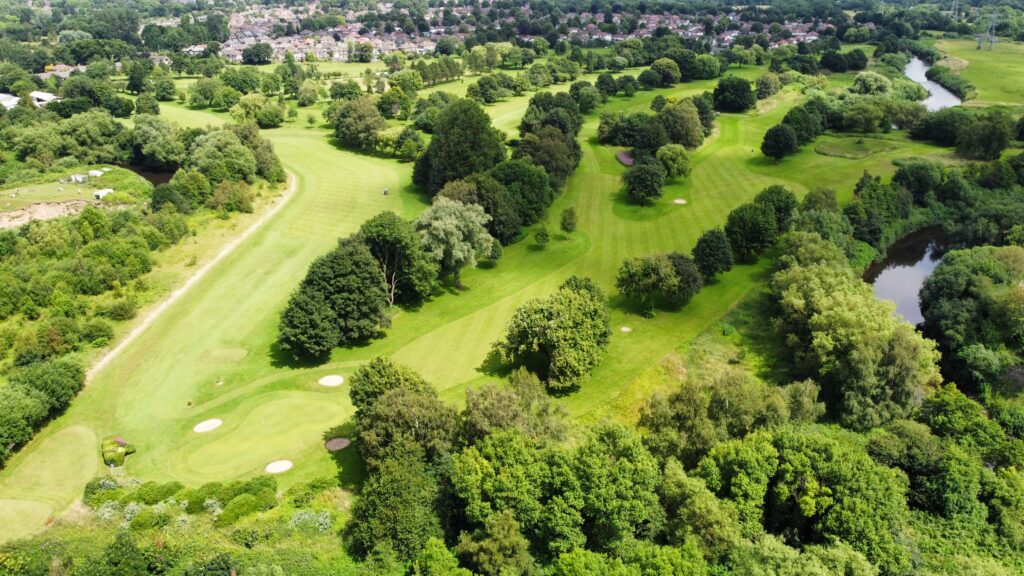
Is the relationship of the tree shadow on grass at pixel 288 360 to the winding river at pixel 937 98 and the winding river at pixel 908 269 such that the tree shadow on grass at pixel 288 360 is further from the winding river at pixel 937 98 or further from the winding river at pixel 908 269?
the winding river at pixel 937 98

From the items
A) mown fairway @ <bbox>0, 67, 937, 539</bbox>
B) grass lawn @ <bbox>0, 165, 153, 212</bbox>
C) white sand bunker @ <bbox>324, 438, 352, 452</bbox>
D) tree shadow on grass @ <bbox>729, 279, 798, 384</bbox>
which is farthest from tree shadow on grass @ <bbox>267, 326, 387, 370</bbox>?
grass lawn @ <bbox>0, 165, 153, 212</bbox>

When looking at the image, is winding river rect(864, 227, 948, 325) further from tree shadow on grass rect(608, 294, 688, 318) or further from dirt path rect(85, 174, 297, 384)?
dirt path rect(85, 174, 297, 384)

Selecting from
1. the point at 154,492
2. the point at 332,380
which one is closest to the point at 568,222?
the point at 332,380

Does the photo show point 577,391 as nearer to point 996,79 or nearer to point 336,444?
point 336,444

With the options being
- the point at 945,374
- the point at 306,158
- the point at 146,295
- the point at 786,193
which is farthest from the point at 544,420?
the point at 306,158

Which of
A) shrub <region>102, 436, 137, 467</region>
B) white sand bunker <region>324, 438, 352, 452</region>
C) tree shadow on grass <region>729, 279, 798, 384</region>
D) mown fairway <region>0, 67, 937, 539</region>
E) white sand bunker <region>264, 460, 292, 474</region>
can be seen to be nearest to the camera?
white sand bunker <region>264, 460, 292, 474</region>

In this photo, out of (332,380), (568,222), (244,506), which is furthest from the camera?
(568,222)

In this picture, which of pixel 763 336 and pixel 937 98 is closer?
pixel 763 336
